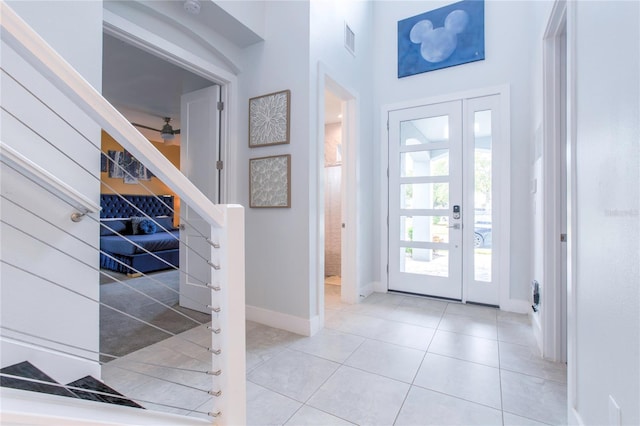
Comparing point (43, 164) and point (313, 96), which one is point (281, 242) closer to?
point (313, 96)

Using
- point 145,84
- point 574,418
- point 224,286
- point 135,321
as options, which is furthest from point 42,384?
point 145,84

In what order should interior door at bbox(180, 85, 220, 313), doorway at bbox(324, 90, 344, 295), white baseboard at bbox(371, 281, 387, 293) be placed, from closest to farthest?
interior door at bbox(180, 85, 220, 313), white baseboard at bbox(371, 281, 387, 293), doorway at bbox(324, 90, 344, 295)

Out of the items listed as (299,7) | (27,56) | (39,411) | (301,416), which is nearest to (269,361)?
(301,416)

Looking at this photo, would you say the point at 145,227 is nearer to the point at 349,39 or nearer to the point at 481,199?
the point at 349,39

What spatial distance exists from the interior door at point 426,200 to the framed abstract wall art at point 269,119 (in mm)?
1634

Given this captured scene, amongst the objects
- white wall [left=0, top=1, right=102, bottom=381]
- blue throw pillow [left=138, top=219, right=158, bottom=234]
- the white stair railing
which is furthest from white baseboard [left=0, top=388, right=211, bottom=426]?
blue throw pillow [left=138, top=219, right=158, bottom=234]

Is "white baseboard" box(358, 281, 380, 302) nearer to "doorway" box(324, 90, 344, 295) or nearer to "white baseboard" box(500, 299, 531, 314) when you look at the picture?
"doorway" box(324, 90, 344, 295)

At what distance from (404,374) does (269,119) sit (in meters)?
2.32

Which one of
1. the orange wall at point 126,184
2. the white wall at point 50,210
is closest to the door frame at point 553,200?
the white wall at point 50,210

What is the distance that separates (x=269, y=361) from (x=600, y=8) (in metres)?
2.50

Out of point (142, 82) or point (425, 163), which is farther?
point (142, 82)

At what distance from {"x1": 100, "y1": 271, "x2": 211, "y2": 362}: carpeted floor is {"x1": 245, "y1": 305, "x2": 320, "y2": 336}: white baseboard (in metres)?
0.49

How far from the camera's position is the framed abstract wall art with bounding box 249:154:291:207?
8.66 feet

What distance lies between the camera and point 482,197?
3.23 metres
